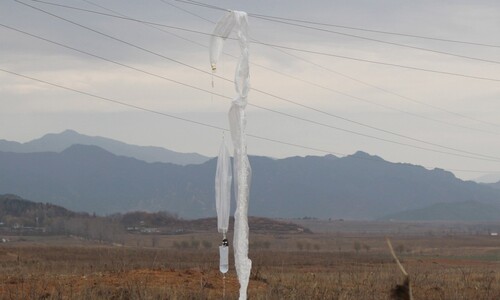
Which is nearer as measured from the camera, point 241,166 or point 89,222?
point 241,166

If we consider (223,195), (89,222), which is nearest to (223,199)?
(223,195)

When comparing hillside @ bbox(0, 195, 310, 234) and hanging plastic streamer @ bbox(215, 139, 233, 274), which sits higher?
hillside @ bbox(0, 195, 310, 234)

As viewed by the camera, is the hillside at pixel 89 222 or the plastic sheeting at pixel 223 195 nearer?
the plastic sheeting at pixel 223 195

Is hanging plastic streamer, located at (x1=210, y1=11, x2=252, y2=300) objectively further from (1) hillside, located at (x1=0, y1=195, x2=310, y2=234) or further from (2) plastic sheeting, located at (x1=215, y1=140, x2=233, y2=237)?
(1) hillside, located at (x1=0, y1=195, x2=310, y2=234)

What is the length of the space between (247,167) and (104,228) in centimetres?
13525

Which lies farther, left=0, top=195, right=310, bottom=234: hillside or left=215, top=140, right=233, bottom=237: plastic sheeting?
left=0, top=195, right=310, bottom=234: hillside

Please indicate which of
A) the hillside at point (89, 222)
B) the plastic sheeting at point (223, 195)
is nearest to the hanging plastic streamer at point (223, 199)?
the plastic sheeting at point (223, 195)

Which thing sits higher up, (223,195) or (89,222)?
(89,222)

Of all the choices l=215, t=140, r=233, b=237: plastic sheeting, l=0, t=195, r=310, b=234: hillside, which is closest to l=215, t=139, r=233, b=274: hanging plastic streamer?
l=215, t=140, r=233, b=237: plastic sheeting

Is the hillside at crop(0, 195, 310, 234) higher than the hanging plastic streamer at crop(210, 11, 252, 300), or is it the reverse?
the hillside at crop(0, 195, 310, 234)

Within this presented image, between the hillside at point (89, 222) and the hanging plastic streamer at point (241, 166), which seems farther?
the hillside at point (89, 222)

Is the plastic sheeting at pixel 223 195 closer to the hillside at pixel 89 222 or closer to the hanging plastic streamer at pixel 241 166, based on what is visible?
the hanging plastic streamer at pixel 241 166

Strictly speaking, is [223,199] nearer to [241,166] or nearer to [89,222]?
[241,166]

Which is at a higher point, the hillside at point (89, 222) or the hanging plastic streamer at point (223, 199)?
the hillside at point (89, 222)
